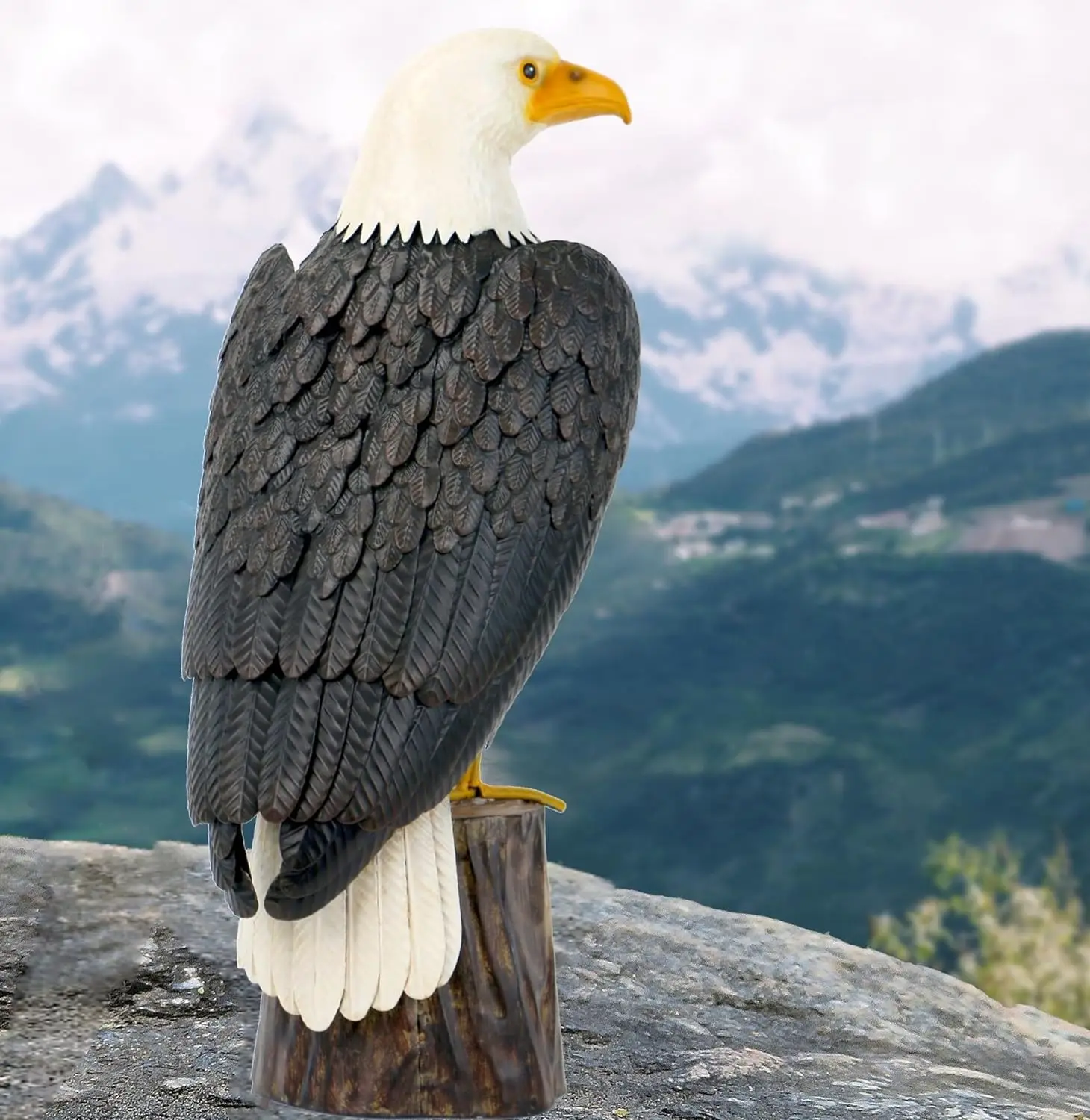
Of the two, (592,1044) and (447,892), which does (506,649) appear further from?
(592,1044)

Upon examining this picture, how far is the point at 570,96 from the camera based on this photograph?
3.83m

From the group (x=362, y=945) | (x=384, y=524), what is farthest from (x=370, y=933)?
(x=384, y=524)

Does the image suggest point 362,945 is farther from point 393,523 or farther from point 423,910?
point 393,523

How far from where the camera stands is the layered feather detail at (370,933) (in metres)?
3.33

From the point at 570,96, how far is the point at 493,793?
5.61 ft

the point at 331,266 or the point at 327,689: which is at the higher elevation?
the point at 331,266

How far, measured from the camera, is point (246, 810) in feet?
10.5

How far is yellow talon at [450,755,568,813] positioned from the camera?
387cm

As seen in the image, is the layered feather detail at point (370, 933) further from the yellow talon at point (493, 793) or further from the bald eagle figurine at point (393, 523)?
the yellow talon at point (493, 793)

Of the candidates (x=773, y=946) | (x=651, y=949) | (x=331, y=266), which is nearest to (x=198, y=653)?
(x=331, y=266)

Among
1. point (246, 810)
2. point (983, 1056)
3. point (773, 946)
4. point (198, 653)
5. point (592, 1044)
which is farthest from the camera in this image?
point (773, 946)

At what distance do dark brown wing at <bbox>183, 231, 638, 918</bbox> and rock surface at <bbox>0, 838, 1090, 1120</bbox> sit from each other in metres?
1.07

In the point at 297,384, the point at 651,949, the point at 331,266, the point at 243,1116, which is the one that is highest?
the point at 331,266

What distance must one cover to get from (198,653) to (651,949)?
250 cm
